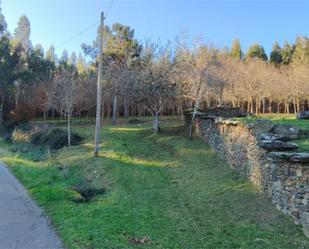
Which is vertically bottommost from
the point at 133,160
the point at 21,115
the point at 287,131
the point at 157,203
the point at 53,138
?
the point at 157,203

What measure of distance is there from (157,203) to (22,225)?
3857 millimetres

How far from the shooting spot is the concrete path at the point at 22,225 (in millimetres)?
7652

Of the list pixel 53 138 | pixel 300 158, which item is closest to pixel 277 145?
pixel 300 158

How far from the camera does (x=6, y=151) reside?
25.0 m

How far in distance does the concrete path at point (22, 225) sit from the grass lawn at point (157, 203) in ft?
0.97

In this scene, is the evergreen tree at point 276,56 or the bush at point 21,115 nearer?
the bush at point 21,115

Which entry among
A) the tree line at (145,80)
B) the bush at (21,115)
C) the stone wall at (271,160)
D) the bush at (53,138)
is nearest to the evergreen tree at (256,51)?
the tree line at (145,80)

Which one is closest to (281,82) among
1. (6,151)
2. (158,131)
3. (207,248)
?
(158,131)

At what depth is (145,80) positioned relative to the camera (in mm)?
24203

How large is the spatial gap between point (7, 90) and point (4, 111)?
19.4ft

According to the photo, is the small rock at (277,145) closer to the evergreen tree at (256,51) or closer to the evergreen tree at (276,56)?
the evergreen tree at (256,51)

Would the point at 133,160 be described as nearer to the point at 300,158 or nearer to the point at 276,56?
the point at 300,158

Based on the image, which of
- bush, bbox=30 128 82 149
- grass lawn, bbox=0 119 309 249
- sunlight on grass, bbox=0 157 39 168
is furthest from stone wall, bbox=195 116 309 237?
bush, bbox=30 128 82 149

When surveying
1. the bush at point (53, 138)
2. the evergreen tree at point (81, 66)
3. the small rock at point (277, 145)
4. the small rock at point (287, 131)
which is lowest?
the bush at point (53, 138)
